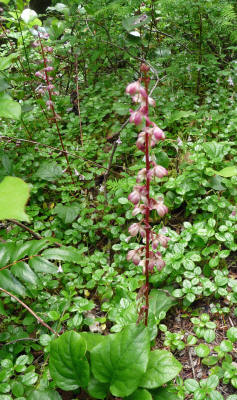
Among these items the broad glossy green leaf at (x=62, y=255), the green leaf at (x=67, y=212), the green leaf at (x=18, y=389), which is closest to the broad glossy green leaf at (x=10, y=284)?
the broad glossy green leaf at (x=62, y=255)

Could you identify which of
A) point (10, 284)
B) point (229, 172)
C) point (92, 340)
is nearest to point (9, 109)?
point (10, 284)

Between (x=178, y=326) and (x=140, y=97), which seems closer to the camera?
(x=140, y=97)

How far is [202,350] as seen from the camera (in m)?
1.72

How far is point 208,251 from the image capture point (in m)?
2.13

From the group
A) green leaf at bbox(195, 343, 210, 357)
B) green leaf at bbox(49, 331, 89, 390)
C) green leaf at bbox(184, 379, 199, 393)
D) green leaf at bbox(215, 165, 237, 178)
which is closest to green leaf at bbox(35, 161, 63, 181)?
green leaf at bbox(215, 165, 237, 178)

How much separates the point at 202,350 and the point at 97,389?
610 mm

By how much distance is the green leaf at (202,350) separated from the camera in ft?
5.59

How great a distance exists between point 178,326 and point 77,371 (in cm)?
74

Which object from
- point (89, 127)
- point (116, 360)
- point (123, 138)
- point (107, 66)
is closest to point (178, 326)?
point (116, 360)

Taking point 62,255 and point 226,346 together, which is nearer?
point 62,255

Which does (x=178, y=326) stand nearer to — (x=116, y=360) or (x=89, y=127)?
(x=116, y=360)

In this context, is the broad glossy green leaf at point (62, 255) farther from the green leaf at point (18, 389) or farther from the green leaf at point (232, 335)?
the green leaf at point (232, 335)

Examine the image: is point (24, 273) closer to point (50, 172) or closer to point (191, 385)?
point (191, 385)

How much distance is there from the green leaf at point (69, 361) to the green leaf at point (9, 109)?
119 centimetres
